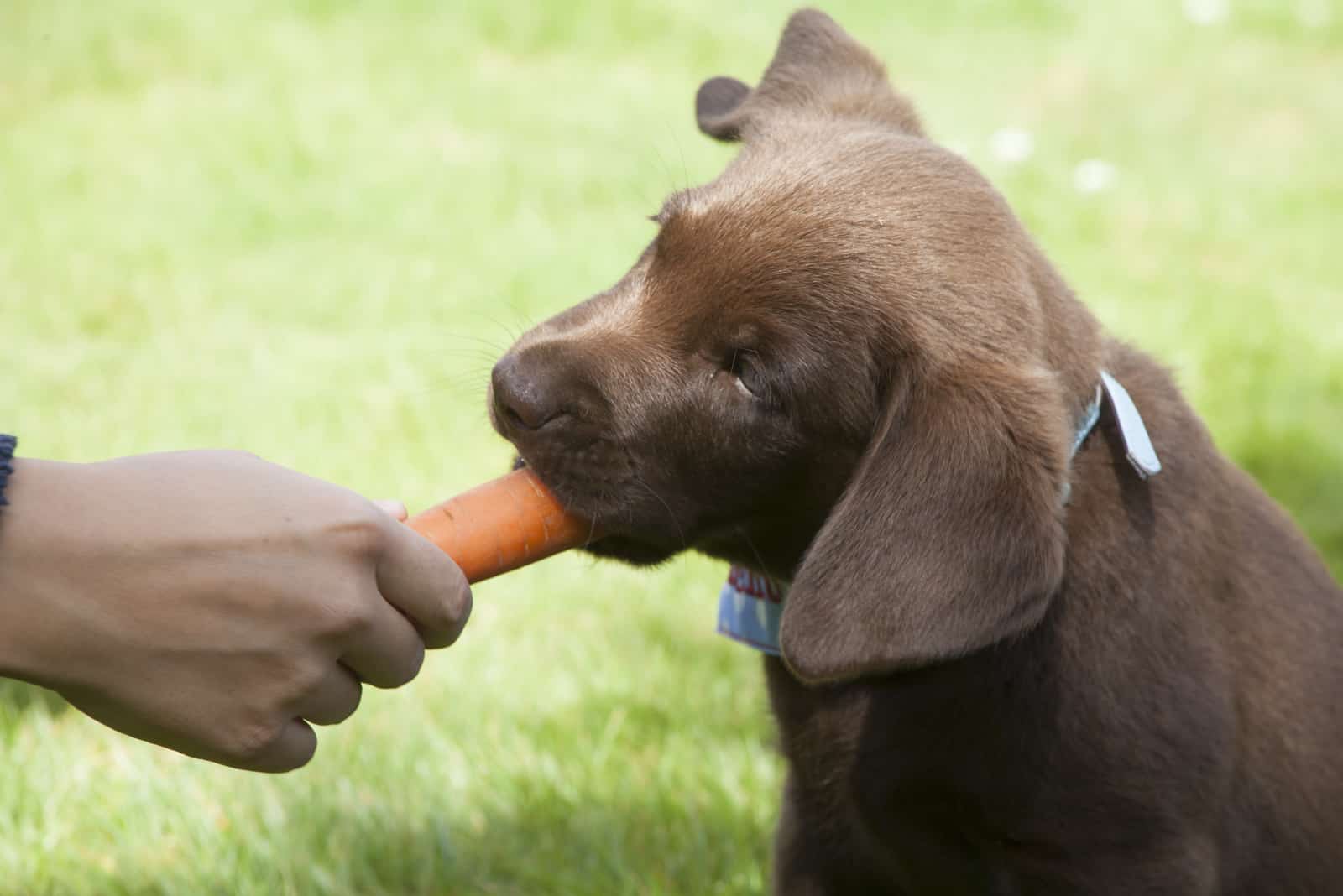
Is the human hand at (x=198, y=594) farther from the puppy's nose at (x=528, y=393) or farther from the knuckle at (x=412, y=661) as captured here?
the puppy's nose at (x=528, y=393)

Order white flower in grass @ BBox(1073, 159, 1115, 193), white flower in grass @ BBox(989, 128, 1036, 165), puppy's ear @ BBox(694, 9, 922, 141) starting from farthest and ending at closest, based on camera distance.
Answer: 1. white flower in grass @ BBox(989, 128, 1036, 165)
2. white flower in grass @ BBox(1073, 159, 1115, 193)
3. puppy's ear @ BBox(694, 9, 922, 141)

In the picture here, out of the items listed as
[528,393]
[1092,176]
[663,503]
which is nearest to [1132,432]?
[663,503]

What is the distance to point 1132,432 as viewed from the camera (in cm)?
244

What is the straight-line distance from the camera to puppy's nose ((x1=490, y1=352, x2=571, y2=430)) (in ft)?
7.80

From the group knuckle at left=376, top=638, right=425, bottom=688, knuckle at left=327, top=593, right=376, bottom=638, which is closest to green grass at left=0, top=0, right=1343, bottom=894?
knuckle at left=376, top=638, right=425, bottom=688

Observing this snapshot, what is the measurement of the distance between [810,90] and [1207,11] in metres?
8.14

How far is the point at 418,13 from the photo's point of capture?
28.7ft

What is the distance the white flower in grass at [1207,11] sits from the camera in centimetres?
1001

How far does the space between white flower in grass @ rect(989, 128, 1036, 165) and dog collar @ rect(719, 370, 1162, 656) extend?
17.2 ft

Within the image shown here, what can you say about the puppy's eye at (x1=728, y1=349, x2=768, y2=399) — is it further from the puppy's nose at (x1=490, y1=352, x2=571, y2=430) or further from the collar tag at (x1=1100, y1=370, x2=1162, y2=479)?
the collar tag at (x1=1100, y1=370, x2=1162, y2=479)

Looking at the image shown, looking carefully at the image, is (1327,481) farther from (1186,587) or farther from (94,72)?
(94,72)

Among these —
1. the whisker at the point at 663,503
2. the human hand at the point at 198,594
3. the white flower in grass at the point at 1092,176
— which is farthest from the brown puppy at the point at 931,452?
the white flower in grass at the point at 1092,176

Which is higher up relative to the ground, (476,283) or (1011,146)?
(1011,146)

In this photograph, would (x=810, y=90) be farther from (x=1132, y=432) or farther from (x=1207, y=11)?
(x=1207, y=11)
